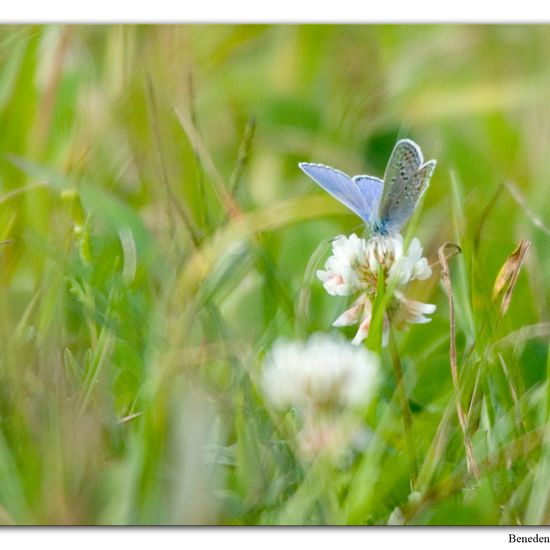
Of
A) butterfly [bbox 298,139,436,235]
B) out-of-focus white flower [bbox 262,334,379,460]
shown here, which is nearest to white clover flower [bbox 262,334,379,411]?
out-of-focus white flower [bbox 262,334,379,460]

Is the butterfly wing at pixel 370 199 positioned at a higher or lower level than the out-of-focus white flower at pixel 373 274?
higher

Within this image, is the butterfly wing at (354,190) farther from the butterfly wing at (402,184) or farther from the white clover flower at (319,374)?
the white clover flower at (319,374)

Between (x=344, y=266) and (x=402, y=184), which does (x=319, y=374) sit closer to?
(x=344, y=266)

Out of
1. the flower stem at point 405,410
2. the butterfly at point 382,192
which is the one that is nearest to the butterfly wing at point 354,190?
the butterfly at point 382,192

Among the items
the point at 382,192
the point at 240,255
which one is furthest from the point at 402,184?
the point at 240,255
